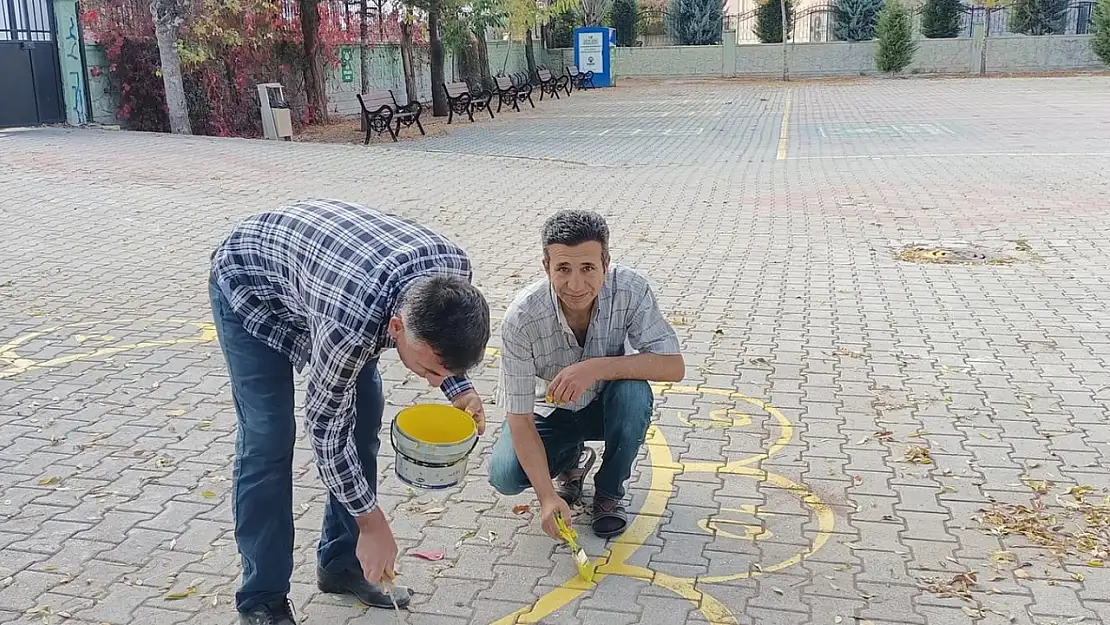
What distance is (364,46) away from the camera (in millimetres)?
25859

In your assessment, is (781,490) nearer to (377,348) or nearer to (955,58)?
(377,348)

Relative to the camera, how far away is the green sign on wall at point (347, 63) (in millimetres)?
24672

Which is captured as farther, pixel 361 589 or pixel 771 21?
pixel 771 21

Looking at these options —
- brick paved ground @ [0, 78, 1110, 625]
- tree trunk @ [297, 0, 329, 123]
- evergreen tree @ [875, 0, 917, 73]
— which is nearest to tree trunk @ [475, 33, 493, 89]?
tree trunk @ [297, 0, 329, 123]

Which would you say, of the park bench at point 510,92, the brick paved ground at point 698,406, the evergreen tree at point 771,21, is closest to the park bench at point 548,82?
the park bench at point 510,92

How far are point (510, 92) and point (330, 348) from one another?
84.8 ft

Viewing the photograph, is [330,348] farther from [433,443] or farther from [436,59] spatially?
[436,59]

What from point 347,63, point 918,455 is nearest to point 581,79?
point 347,63

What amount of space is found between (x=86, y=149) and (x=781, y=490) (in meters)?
12.9

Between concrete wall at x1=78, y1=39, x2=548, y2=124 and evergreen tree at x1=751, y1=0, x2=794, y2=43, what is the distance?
10243 millimetres

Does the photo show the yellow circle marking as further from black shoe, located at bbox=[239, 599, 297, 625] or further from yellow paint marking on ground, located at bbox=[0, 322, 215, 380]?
black shoe, located at bbox=[239, 599, 297, 625]

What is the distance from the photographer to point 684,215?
427 inches

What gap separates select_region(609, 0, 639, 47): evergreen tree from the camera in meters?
45.5

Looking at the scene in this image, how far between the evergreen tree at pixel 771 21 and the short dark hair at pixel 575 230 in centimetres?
4365
